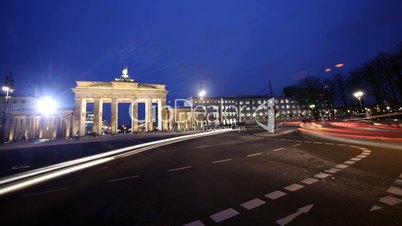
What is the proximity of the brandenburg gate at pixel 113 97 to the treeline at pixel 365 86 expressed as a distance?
4982cm

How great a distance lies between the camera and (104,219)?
383 cm

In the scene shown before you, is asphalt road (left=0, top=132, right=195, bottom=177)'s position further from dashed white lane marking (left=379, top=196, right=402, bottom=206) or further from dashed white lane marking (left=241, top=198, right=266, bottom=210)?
dashed white lane marking (left=379, top=196, right=402, bottom=206)

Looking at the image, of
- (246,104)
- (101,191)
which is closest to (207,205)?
(101,191)

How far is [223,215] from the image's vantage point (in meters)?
3.75

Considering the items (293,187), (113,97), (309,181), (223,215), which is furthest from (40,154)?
(113,97)

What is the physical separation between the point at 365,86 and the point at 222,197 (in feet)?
211

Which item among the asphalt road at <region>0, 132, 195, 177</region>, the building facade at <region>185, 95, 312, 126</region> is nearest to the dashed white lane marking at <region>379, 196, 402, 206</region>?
the asphalt road at <region>0, 132, 195, 177</region>

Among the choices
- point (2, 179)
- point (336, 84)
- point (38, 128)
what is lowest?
point (2, 179)

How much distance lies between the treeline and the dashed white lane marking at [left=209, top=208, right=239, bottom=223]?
5586 centimetres

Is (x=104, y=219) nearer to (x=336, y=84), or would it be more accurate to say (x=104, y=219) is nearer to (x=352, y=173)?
(x=352, y=173)

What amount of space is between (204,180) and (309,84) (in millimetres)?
66720

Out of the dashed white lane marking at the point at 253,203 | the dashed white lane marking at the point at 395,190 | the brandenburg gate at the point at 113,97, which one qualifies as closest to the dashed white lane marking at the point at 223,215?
the dashed white lane marking at the point at 253,203

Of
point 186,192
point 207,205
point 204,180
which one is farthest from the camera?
point 204,180

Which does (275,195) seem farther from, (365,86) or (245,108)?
(245,108)
